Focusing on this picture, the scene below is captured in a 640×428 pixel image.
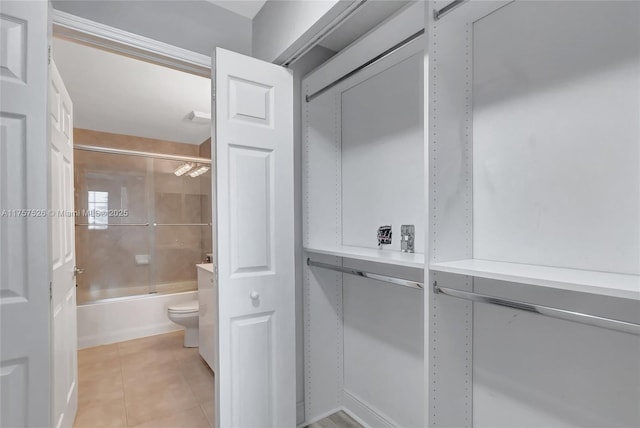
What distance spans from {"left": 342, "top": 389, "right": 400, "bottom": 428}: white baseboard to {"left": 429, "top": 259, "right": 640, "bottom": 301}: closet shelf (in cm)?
119

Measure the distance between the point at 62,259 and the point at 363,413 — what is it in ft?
6.48

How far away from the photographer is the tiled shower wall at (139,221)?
363 centimetres

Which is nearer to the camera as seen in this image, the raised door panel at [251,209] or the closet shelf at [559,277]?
the closet shelf at [559,277]

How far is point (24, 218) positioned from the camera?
114 cm

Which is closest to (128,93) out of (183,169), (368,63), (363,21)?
(183,169)

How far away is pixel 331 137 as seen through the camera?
209 centimetres

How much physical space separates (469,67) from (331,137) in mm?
950

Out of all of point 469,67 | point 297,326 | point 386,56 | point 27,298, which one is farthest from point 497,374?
point 27,298

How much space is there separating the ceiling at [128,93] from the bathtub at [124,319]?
2.06 metres

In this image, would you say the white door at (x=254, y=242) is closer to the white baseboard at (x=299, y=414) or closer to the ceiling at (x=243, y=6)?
the white baseboard at (x=299, y=414)

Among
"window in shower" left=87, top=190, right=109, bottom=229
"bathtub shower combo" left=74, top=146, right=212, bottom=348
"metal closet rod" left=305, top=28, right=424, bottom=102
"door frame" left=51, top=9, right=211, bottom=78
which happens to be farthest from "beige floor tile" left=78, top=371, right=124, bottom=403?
"metal closet rod" left=305, top=28, right=424, bottom=102

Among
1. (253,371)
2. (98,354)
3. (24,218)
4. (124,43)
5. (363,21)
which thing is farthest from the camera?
(98,354)

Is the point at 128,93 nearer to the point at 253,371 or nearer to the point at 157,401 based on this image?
the point at 157,401

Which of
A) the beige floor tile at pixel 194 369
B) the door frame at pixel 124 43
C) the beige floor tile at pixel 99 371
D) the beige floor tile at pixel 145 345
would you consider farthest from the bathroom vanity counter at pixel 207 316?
the door frame at pixel 124 43
